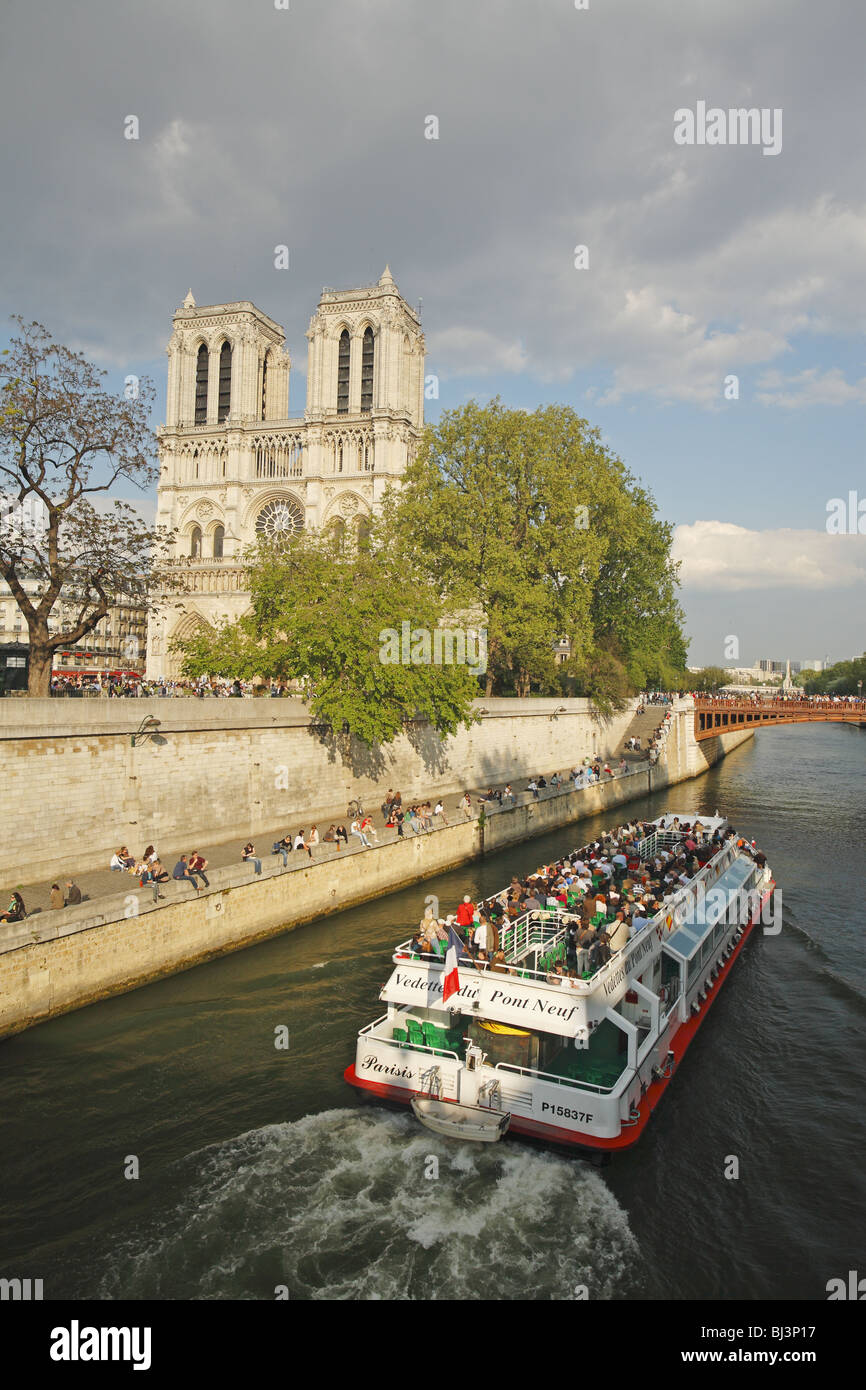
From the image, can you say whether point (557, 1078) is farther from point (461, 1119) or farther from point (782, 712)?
point (782, 712)

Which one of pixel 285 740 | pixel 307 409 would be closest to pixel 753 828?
pixel 285 740

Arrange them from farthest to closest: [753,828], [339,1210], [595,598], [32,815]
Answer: [595,598], [753,828], [32,815], [339,1210]

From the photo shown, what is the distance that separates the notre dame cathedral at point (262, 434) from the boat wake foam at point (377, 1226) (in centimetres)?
5427

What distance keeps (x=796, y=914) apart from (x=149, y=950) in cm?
1616

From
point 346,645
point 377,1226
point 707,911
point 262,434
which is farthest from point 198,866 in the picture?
point 262,434

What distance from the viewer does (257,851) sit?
20.7 m

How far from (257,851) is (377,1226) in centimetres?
1257

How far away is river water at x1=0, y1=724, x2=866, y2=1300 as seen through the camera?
8461mm

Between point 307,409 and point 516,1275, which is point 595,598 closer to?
point 307,409

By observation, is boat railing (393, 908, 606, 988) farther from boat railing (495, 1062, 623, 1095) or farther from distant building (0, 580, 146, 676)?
distant building (0, 580, 146, 676)

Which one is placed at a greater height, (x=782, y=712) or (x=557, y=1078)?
(x=782, y=712)

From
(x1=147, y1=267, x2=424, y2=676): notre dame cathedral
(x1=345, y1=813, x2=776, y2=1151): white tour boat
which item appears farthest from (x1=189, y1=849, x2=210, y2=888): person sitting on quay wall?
(x1=147, y1=267, x2=424, y2=676): notre dame cathedral
